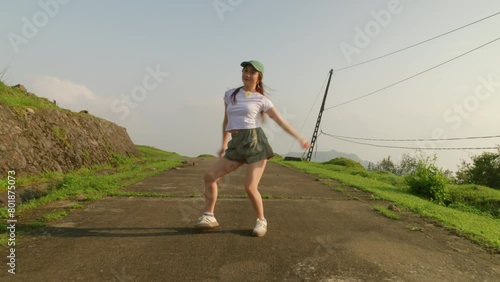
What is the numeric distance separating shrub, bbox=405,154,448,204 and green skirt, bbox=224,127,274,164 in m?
6.91

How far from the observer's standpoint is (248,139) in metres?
3.62

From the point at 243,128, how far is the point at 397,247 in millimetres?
2042

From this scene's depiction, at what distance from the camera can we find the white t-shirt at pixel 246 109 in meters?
3.69

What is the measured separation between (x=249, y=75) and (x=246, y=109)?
0.40 meters

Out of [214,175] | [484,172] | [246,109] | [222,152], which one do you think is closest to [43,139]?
[222,152]

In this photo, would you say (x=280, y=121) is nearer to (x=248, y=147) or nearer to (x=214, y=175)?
(x=248, y=147)

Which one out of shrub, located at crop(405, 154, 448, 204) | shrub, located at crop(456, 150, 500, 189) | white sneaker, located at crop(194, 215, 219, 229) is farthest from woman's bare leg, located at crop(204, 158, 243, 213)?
shrub, located at crop(456, 150, 500, 189)

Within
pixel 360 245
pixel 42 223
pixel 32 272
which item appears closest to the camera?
pixel 32 272

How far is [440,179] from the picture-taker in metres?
8.94

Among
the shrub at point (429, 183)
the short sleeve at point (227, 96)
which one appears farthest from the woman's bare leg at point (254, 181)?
the shrub at point (429, 183)

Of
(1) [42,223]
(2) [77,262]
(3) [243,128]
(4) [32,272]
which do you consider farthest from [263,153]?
(1) [42,223]

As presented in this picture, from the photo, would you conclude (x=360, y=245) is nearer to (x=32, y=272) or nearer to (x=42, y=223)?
(x=32, y=272)

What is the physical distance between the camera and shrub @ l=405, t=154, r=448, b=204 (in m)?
8.87

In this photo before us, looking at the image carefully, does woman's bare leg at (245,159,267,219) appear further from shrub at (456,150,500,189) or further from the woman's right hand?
shrub at (456,150,500,189)
